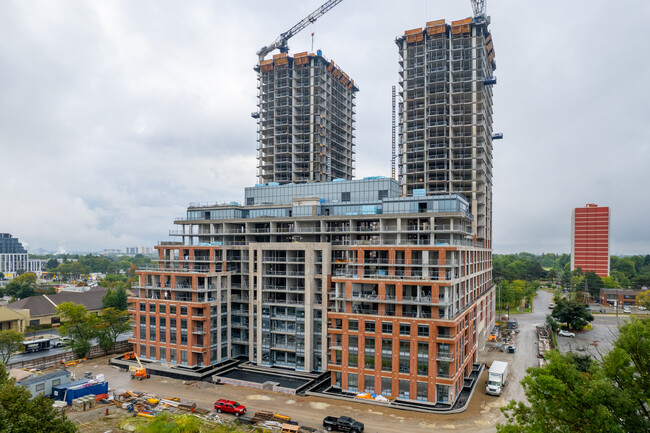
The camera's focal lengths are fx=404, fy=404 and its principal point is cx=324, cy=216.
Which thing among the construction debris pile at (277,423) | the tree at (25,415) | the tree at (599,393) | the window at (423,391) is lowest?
the construction debris pile at (277,423)

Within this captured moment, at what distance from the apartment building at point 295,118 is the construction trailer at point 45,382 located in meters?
72.7

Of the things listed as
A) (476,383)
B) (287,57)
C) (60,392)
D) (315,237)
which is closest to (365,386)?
(476,383)

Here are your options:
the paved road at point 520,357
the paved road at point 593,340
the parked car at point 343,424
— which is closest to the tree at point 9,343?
the parked car at point 343,424

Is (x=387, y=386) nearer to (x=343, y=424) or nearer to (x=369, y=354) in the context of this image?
(x=369, y=354)

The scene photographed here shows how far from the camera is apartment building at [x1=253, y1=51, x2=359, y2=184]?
392ft

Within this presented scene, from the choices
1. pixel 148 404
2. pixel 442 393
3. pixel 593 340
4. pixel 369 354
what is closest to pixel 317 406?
pixel 369 354

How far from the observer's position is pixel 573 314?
109 m

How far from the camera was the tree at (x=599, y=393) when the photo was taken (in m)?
26.7

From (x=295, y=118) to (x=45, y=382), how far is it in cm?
8686

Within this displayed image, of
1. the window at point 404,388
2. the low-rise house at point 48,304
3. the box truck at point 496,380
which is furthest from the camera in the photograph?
the low-rise house at point 48,304

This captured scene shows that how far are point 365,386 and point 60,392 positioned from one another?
47469 millimetres

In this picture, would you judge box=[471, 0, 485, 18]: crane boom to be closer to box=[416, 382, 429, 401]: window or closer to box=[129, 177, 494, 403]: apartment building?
box=[129, 177, 494, 403]: apartment building

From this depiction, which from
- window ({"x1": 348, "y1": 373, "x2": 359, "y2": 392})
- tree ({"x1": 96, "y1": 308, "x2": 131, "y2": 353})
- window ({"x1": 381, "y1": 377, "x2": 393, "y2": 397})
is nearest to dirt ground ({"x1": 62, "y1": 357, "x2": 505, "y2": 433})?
window ({"x1": 381, "y1": 377, "x2": 393, "y2": 397})

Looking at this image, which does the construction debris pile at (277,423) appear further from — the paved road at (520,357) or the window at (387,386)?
the paved road at (520,357)
